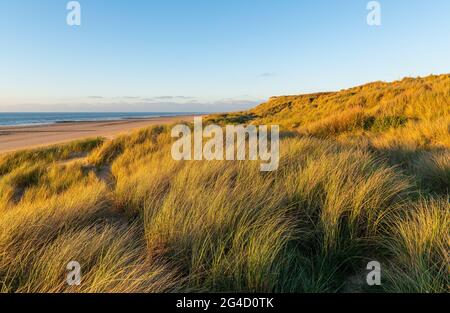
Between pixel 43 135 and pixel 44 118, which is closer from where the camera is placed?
pixel 43 135

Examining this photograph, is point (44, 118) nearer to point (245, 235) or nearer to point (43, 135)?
point (43, 135)

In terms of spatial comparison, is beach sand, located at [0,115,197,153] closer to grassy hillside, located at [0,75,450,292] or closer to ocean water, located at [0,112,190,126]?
grassy hillside, located at [0,75,450,292]

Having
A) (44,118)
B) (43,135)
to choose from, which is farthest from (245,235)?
(44,118)

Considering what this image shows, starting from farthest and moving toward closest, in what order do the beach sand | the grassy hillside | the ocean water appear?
1. the ocean water
2. the beach sand
3. the grassy hillside

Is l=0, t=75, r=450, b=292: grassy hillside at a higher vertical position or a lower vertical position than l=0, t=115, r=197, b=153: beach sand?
lower

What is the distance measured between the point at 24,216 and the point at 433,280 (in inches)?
132

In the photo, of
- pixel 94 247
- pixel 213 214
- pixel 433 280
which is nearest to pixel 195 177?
pixel 213 214

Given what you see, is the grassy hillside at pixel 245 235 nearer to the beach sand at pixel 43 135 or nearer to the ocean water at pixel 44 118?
the beach sand at pixel 43 135

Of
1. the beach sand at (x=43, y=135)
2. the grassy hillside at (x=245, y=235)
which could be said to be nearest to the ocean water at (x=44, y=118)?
the beach sand at (x=43, y=135)

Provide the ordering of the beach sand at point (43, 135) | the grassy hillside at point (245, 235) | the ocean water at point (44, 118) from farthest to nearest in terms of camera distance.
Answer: the ocean water at point (44, 118)
the beach sand at point (43, 135)
the grassy hillside at point (245, 235)

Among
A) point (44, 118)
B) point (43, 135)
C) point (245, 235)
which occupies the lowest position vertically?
point (245, 235)

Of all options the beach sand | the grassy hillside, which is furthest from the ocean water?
the grassy hillside

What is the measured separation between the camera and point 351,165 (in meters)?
3.92

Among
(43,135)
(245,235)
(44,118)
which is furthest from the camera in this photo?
(44,118)
